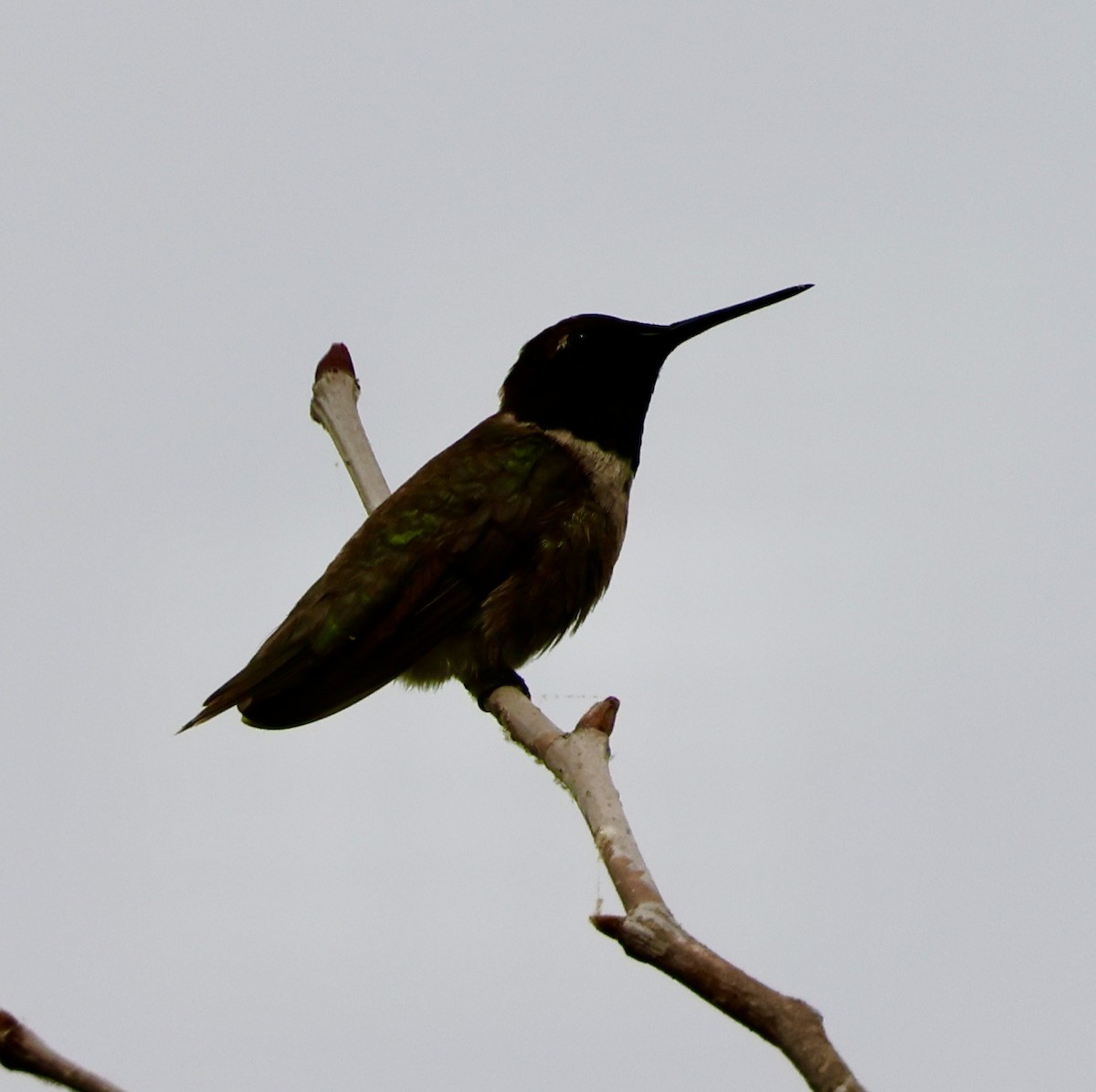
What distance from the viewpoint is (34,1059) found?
6.78 ft

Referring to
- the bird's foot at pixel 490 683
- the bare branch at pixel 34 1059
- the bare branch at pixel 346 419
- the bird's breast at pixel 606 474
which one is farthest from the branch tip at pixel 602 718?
the bird's breast at pixel 606 474

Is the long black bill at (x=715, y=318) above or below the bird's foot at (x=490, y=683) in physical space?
above

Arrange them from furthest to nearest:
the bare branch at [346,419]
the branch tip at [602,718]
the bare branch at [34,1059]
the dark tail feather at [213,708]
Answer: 1. the bare branch at [346,419]
2. the dark tail feather at [213,708]
3. the branch tip at [602,718]
4. the bare branch at [34,1059]

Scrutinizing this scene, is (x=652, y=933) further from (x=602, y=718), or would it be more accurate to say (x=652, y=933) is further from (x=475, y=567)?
(x=475, y=567)

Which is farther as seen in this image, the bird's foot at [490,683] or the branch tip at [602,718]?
the bird's foot at [490,683]

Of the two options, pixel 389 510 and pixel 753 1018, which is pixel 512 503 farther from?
pixel 753 1018

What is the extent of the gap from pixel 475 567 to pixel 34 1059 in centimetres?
425

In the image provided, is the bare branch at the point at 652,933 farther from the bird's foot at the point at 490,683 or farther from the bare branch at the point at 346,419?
the bare branch at the point at 346,419

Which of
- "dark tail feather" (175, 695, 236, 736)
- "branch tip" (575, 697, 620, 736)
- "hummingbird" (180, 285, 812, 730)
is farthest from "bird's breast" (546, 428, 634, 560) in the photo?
"branch tip" (575, 697, 620, 736)

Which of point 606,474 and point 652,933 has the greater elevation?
point 606,474

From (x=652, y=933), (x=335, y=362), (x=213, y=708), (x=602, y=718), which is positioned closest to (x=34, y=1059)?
(x=652, y=933)

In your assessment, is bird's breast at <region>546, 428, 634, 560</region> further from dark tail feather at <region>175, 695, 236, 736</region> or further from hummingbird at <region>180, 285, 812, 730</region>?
dark tail feather at <region>175, 695, 236, 736</region>

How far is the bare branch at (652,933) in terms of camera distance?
6.52ft

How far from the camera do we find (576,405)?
7.13m
